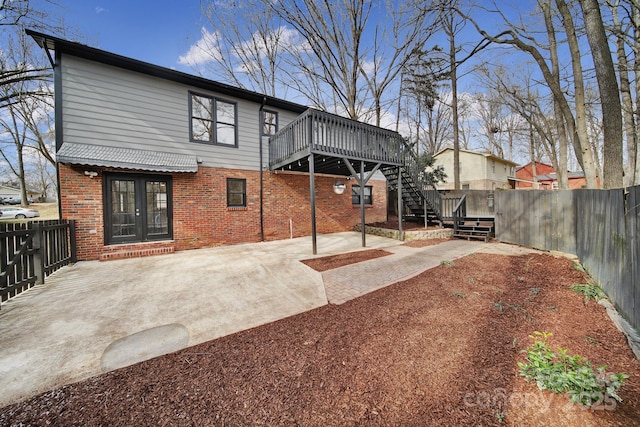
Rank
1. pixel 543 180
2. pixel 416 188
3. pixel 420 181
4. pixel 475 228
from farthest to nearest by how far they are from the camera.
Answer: pixel 543 180, pixel 420 181, pixel 416 188, pixel 475 228

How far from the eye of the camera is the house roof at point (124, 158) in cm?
586

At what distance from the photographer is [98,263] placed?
19.8 ft

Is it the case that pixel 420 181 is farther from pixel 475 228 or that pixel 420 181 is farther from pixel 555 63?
pixel 555 63

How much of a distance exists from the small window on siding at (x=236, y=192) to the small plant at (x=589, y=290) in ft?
28.4

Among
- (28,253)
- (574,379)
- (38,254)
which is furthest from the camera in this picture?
(38,254)

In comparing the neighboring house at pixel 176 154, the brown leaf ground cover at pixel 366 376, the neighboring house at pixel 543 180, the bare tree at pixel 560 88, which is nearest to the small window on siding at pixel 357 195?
the neighboring house at pixel 176 154

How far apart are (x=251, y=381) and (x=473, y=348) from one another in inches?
85.6

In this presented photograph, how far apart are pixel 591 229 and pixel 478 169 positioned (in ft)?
71.5

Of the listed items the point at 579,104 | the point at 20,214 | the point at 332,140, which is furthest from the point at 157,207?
the point at 20,214

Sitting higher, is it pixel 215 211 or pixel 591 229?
pixel 215 211

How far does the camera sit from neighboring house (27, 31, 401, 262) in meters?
6.25

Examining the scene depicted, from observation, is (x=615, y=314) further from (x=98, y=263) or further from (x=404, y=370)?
(x=98, y=263)

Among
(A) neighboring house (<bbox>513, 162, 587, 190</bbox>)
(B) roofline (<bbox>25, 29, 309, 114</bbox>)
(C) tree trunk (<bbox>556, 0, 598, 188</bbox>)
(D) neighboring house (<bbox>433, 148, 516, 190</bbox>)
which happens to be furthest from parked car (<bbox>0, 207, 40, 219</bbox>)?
(A) neighboring house (<bbox>513, 162, 587, 190</bbox>)

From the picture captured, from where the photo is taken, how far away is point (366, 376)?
206cm
